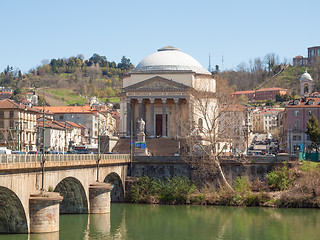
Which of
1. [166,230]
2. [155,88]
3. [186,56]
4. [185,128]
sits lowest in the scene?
[166,230]

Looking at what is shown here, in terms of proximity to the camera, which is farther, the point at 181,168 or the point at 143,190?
the point at 181,168

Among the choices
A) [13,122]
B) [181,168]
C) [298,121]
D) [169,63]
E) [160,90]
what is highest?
[169,63]

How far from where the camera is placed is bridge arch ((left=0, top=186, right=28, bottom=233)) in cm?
3544

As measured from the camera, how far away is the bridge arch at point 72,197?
49.1 metres

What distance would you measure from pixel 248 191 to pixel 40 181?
28.2 meters

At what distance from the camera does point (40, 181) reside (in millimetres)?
38500

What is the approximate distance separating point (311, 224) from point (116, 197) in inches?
917

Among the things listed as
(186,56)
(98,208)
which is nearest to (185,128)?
(98,208)

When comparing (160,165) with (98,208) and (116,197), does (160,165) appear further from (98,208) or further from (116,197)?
(98,208)

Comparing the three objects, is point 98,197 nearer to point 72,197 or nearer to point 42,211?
point 72,197

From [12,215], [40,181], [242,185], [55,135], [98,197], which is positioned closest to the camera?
[12,215]

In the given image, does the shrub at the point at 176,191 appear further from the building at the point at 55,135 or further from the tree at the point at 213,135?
the building at the point at 55,135

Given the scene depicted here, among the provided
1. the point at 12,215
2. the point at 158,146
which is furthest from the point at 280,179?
the point at 12,215

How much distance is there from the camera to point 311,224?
49.1 metres
